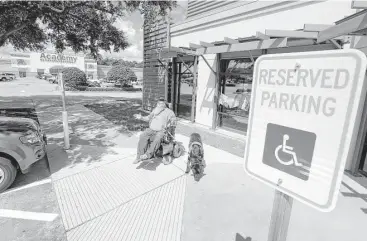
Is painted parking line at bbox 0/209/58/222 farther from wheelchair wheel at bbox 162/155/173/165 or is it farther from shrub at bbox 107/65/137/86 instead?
shrub at bbox 107/65/137/86

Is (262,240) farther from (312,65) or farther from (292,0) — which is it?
(292,0)

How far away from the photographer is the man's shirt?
496 cm

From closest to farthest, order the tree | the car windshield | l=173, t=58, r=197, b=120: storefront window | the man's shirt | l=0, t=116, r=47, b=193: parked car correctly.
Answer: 1. l=0, t=116, r=47, b=193: parked car
2. the car windshield
3. the man's shirt
4. the tree
5. l=173, t=58, r=197, b=120: storefront window

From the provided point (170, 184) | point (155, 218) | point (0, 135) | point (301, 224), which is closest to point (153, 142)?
point (170, 184)

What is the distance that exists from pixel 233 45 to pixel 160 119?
2.40 m

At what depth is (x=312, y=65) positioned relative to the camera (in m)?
0.93

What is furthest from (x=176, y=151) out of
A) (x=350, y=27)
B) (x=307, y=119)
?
(x=307, y=119)

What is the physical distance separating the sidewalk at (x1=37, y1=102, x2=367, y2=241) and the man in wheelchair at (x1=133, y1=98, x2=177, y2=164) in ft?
1.38

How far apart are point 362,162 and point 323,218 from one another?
2.22 m

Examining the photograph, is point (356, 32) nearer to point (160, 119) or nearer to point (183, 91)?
point (160, 119)

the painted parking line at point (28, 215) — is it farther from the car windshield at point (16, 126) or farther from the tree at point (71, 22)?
the tree at point (71, 22)

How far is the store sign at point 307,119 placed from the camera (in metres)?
0.84

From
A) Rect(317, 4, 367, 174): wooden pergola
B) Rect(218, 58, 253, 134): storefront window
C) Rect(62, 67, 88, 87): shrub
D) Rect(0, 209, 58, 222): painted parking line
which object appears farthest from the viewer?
Rect(62, 67, 88, 87): shrub

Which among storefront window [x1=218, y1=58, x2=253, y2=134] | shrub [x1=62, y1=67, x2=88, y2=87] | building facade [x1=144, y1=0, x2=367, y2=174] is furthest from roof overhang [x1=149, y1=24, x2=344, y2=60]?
shrub [x1=62, y1=67, x2=88, y2=87]
